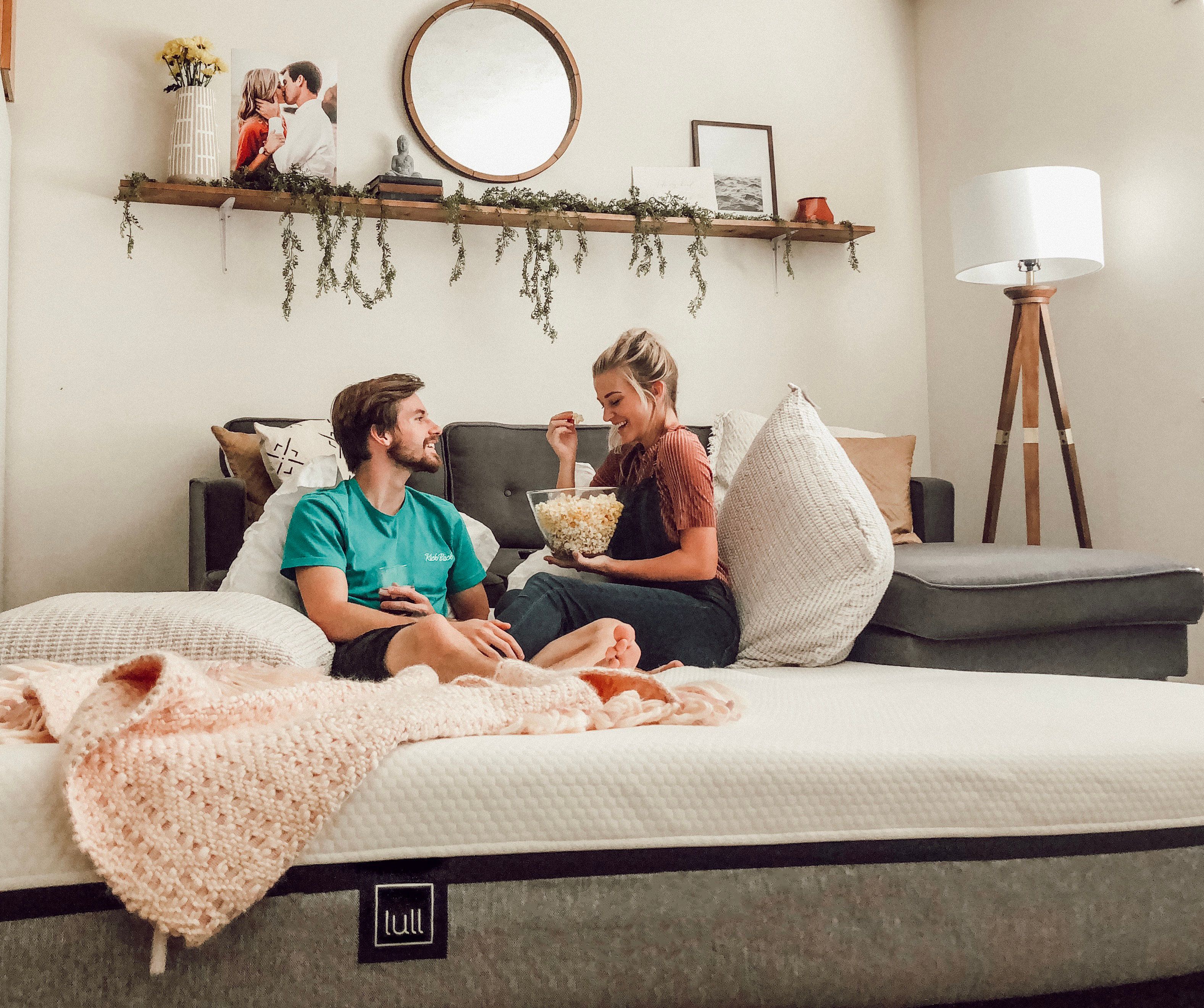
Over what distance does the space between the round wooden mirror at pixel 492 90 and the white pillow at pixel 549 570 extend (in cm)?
154

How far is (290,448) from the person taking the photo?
2680 millimetres

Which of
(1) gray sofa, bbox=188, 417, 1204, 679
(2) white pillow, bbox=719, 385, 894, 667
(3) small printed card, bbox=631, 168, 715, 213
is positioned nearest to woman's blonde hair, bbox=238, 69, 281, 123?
(3) small printed card, bbox=631, 168, 715, 213

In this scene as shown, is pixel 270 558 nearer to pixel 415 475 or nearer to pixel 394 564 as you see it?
pixel 394 564

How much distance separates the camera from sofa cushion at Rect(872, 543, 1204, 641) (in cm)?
176

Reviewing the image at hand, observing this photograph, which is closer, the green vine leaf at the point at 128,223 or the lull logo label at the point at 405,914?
the lull logo label at the point at 405,914

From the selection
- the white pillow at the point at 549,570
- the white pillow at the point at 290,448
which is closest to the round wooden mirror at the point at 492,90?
the white pillow at the point at 290,448

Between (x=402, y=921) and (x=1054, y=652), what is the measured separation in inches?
58.0

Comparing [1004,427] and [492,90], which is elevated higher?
[492,90]

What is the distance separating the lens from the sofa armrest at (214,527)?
246cm

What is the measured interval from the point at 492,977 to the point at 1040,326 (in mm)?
2828

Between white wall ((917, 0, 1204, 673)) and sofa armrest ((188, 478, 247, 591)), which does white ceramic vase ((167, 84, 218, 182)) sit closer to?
sofa armrest ((188, 478, 247, 591))

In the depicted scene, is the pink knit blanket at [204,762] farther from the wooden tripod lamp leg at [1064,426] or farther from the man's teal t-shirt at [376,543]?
the wooden tripod lamp leg at [1064,426]

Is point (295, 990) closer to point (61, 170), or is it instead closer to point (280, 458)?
point (280, 458)

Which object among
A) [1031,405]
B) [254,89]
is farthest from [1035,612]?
[254,89]
